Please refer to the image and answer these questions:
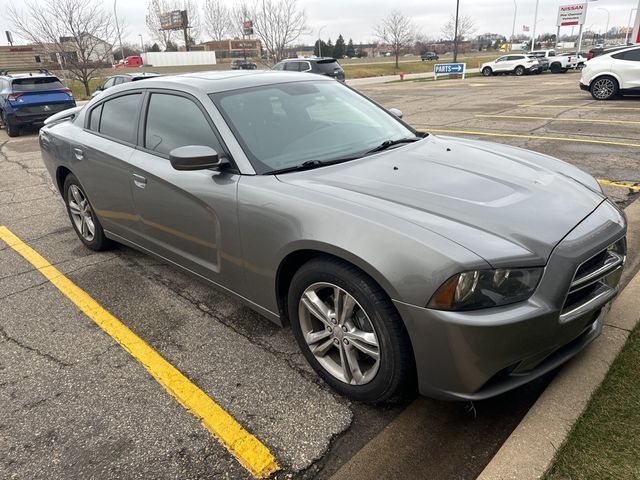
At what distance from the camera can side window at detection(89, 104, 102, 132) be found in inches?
166

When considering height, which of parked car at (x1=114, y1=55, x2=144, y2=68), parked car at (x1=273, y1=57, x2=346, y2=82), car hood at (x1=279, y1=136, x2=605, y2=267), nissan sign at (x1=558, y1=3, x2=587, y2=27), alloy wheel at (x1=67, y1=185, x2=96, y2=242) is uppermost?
nissan sign at (x1=558, y1=3, x2=587, y2=27)

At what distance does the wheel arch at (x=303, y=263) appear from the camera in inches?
82.8

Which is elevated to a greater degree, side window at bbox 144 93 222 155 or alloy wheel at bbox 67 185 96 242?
side window at bbox 144 93 222 155

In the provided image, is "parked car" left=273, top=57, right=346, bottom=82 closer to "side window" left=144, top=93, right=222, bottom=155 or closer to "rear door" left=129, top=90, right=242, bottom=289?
"side window" left=144, top=93, right=222, bottom=155

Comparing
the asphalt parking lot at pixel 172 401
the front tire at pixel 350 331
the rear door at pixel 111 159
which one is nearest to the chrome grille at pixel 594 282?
the asphalt parking lot at pixel 172 401

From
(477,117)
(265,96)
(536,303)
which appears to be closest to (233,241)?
(265,96)

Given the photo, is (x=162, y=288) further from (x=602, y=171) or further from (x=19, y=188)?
(x=602, y=171)

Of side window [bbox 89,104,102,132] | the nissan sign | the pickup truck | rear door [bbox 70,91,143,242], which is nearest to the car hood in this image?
rear door [bbox 70,91,143,242]

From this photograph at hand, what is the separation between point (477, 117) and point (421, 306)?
446 inches

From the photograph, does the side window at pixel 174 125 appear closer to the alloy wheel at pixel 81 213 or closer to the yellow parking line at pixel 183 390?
the yellow parking line at pixel 183 390

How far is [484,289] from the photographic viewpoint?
196 cm

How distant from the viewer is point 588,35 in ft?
428

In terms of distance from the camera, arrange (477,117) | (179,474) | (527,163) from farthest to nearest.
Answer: (477,117)
(527,163)
(179,474)

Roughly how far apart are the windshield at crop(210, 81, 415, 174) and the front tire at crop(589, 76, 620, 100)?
511 inches
